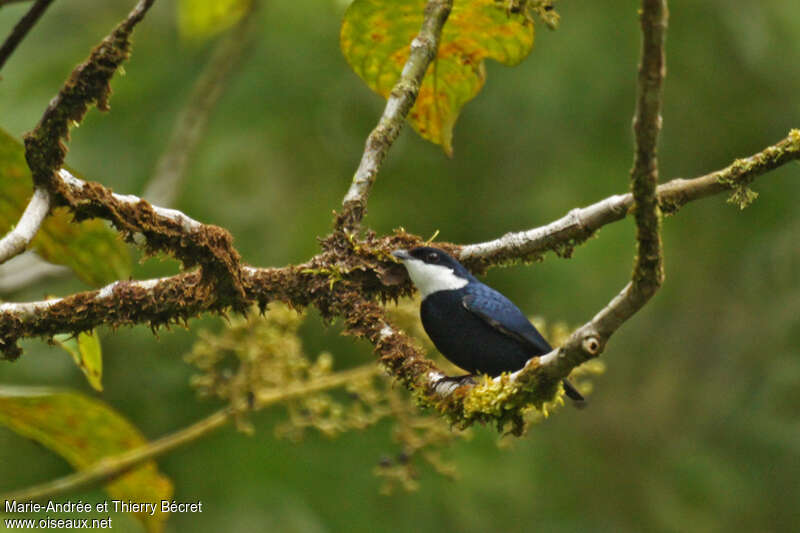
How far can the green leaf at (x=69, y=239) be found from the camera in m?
2.96

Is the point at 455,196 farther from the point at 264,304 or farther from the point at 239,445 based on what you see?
the point at 264,304

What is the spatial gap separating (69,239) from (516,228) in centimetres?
334

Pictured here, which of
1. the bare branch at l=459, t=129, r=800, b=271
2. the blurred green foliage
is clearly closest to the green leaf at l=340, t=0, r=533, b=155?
the bare branch at l=459, t=129, r=800, b=271

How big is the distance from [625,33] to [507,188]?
1287 mm

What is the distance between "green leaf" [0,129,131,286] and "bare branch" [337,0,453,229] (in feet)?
2.56

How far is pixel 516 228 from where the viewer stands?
5781mm

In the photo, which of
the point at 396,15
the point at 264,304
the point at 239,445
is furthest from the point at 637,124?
the point at 239,445

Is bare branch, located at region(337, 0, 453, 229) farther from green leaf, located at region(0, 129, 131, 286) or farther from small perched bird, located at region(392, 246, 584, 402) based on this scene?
green leaf, located at region(0, 129, 131, 286)

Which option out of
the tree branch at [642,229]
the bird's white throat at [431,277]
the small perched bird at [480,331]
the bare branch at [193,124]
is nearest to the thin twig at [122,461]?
the small perched bird at [480,331]

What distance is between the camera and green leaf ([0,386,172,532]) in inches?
117

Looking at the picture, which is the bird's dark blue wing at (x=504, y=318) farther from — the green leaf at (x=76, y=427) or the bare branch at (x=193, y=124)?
the bare branch at (x=193, y=124)

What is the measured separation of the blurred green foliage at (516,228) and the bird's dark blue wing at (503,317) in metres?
1.83

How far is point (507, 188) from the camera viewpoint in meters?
6.30

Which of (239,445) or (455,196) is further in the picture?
(455,196)
